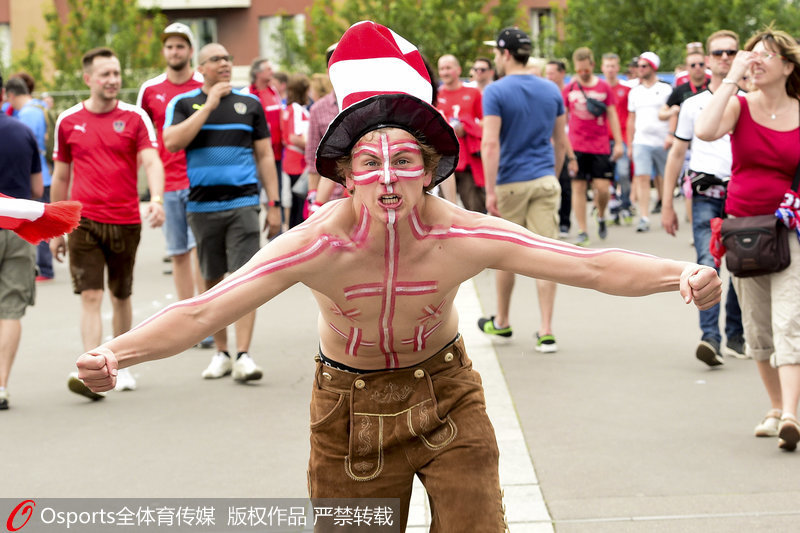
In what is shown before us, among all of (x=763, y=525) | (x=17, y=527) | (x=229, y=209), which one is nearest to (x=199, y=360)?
(x=229, y=209)

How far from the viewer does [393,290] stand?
361cm

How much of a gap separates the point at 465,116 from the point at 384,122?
28.8 ft

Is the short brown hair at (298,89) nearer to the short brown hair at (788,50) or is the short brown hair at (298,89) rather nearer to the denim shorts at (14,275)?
the denim shorts at (14,275)

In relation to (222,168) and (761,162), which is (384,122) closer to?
(761,162)

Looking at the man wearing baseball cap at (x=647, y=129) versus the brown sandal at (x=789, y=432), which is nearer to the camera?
the brown sandal at (x=789, y=432)

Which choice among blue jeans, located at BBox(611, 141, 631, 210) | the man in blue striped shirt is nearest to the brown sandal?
the man in blue striped shirt

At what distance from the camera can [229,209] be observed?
8.19 m

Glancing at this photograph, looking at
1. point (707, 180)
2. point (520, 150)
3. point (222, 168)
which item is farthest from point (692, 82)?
point (222, 168)

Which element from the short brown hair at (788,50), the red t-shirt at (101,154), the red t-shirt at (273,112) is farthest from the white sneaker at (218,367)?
the red t-shirt at (273,112)

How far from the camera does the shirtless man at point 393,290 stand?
3.41 meters

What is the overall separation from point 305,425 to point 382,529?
328 centimetres

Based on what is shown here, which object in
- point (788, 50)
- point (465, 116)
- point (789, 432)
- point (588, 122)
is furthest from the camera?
point (588, 122)

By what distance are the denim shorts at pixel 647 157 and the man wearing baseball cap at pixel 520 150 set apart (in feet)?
21.2

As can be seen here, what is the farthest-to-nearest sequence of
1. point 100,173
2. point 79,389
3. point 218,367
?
point 218,367 → point 100,173 → point 79,389
